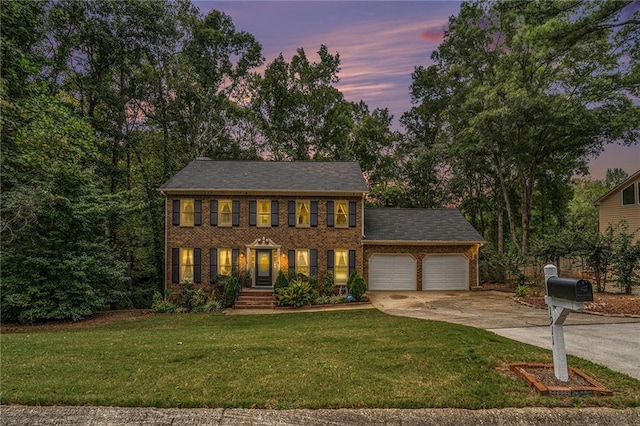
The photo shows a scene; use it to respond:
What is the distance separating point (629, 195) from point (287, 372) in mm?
25615

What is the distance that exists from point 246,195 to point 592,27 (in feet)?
51.8

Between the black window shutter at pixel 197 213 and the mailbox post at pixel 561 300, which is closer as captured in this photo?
the mailbox post at pixel 561 300

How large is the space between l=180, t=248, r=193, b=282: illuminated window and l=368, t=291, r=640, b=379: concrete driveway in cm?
917

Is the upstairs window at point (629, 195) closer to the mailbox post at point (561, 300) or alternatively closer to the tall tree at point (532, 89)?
the tall tree at point (532, 89)

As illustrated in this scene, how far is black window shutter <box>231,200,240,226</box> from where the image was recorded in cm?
1649

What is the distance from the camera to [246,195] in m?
16.5

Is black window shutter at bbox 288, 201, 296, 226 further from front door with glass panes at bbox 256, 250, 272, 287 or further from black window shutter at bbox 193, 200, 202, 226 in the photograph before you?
black window shutter at bbox 193, 200, 202, 226

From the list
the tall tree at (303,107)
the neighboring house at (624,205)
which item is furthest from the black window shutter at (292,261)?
the neighboring house at (624,205)

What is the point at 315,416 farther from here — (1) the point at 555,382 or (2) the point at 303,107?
(2) the point at 303,107

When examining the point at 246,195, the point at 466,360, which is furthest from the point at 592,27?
the point at 246,195

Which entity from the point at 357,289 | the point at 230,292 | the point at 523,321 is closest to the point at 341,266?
the point at 357,289

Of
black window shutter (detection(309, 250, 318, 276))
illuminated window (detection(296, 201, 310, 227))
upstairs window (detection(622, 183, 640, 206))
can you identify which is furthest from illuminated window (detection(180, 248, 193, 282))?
upstairs window (detection(622, 183, 640, 206))

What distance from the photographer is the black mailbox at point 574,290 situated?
3.88m

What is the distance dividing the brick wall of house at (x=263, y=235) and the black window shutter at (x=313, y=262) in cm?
→ 18
